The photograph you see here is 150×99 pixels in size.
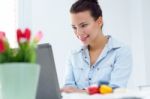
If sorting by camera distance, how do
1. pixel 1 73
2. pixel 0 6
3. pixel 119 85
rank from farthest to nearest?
1. pixel 0 6
2. pixel 119 85
3. pixel 1 73

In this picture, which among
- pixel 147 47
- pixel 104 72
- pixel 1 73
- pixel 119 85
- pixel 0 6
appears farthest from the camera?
pixel 147 47

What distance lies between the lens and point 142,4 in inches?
119

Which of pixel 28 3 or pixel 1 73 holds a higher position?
pixel 28 3

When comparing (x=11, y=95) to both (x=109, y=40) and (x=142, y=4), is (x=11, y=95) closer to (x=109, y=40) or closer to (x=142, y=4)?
(x=109, y=40)

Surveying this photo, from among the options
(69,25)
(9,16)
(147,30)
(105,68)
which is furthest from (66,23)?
(105,68)

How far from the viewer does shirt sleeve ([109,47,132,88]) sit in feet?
5.80

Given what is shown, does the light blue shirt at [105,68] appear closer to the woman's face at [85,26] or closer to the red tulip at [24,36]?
the woman's face at [85,26]

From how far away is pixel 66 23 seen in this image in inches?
112

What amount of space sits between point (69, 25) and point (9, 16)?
57 centimetres

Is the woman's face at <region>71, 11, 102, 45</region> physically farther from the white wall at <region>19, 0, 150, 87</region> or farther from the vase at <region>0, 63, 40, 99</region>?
the vase at <region>0, 63, 40, 99</region>

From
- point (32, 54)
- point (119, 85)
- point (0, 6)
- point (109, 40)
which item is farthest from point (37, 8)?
point (32, 54)

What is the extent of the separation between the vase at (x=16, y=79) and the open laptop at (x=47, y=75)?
0.18 metres

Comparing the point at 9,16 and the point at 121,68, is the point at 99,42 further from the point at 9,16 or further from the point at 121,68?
the point at 9,16

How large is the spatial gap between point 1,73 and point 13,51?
0.17 ft
